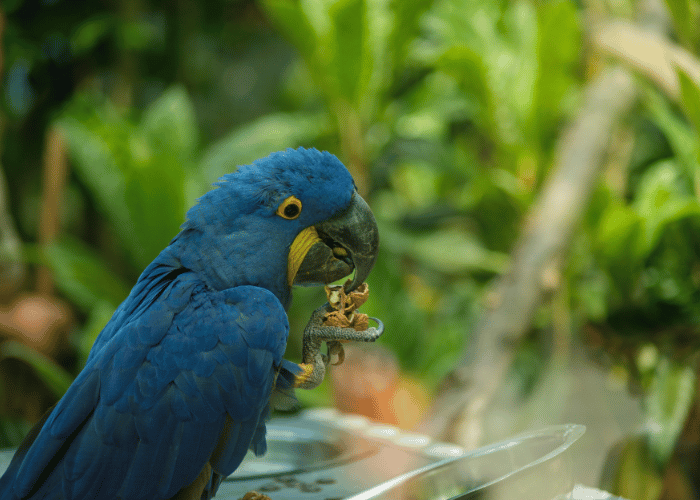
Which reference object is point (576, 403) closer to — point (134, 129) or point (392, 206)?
point (392, 206)

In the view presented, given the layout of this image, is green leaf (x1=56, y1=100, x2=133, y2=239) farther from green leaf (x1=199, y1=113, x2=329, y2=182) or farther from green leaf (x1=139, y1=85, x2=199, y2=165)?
green leaf (x1=199, y1=113, x2=329, y2=182)

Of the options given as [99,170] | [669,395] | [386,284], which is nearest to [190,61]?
[99,170]

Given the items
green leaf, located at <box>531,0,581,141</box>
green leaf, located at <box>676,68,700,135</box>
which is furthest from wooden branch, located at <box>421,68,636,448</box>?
green leaf, located at <box>676,68,700,135</box>

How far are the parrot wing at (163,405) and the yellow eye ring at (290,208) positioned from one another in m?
0.11

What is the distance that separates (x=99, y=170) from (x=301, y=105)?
1.11 m

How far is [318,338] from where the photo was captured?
70cm

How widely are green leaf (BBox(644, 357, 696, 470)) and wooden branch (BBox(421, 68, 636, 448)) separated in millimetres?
332

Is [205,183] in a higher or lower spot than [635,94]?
lower

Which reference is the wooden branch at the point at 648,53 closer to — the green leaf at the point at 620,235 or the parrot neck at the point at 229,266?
the green leaf at the point at 620,235

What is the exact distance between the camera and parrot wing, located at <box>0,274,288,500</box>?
61 cm

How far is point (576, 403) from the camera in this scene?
5.38ft

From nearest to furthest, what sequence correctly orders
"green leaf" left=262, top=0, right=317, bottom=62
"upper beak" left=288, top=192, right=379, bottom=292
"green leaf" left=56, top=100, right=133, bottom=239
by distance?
"upper beak" left=288, top=192, right=379, bottom=292, "green leaf" left=262, top=0, right=317, bottom=62, "green leaf" left=56, top=100, right=133, bottom=239

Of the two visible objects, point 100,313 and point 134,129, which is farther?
point 134,129

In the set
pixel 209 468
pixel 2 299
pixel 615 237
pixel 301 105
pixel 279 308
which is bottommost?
pixel 2 299
